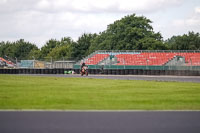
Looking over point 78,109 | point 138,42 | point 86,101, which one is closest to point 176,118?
point 78,109

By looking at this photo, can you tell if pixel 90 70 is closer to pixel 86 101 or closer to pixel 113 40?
pixel 86 101

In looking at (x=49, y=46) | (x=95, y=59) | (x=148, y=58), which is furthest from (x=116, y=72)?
(x=49, y=46)

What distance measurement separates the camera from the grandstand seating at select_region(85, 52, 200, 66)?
43.7 meters

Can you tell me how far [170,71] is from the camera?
43.7m

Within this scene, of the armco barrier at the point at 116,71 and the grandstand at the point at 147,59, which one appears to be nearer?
the armco barrier at the point at 116,71

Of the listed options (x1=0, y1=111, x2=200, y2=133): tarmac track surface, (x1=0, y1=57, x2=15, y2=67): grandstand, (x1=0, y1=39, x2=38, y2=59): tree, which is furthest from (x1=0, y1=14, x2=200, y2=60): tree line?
(x1=0, y1=111, x2=200, y2=133): tarmac track surface

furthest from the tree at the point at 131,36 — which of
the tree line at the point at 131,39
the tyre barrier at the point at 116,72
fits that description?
the tyre barrier at the point at 116,72

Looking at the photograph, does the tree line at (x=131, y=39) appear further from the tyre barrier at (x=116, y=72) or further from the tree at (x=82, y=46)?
the tyre barrier at (x=116, y=72)

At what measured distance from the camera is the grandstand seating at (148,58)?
4373 centimetres

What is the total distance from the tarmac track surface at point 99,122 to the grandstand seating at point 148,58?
32.1 metres

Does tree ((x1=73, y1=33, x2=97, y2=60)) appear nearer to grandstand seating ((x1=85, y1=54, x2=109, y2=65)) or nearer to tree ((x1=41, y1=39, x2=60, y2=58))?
tree ((x1=41, y1=39, x2=60, y2=58))

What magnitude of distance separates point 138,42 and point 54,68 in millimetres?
35903

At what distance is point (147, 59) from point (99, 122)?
39.1 meters

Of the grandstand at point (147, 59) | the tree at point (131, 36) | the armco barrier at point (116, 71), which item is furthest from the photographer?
the tree at point (131, 36)
